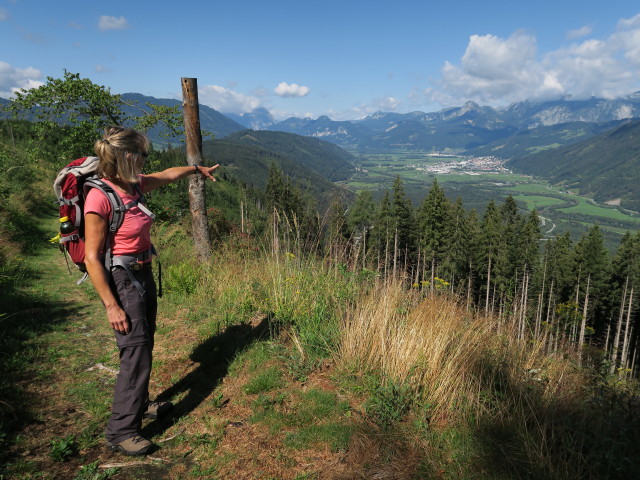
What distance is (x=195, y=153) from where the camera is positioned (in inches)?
255

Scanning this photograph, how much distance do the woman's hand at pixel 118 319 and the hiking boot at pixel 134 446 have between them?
2.73 feet

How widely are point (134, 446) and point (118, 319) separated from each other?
0.98 metres

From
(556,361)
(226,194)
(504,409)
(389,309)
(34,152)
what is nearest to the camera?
(504,409)

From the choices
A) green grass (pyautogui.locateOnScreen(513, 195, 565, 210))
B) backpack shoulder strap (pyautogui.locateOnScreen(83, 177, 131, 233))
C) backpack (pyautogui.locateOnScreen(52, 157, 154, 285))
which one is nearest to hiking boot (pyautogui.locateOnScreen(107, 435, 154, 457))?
backpack (pyautogui.locateOnScreen(52, 157, 154, 285))

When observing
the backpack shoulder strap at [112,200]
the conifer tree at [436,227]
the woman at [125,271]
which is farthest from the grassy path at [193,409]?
the conifer tree at [436,227]

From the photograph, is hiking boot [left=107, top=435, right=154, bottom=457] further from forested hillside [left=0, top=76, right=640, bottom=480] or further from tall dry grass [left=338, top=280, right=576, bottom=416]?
tall dry grass [left=338, top=280, right=576, bottom=416]

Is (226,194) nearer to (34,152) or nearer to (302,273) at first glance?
(34,152)

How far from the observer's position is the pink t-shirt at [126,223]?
236 cm

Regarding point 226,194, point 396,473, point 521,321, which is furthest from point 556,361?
point 226,194

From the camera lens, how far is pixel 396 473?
2.24 m

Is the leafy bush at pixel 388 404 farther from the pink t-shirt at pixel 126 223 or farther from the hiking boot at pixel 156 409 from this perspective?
the pink t-shirt at pixel 126 223

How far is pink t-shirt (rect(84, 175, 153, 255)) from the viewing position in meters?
2.36

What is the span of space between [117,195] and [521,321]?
5.30m

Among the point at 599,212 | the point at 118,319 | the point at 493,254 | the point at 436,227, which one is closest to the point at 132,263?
the point at 118,319
